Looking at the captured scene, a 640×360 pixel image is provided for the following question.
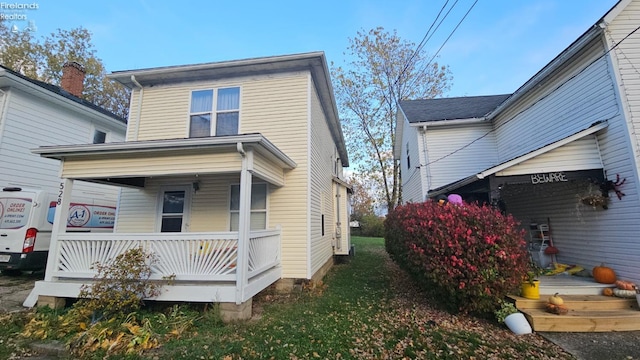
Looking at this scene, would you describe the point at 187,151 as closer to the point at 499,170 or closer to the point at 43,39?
the point at 499,170

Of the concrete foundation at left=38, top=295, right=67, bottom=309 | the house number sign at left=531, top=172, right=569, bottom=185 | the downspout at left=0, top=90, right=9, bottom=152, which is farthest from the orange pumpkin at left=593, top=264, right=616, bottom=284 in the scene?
the downspout at left=0, top=90, right=9, bottom=152

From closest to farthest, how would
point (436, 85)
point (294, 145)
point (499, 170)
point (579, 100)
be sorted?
1. point (499, 170)
2. point (579, 100)
3. point (294, 145)
4. point (436, 85)

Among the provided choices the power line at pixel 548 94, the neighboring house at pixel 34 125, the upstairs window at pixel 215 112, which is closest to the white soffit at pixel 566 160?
the power line at pixel 548 94

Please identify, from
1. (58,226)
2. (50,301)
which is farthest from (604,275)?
(58,226)

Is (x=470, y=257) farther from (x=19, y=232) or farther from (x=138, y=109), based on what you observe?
(x=19, y=232)

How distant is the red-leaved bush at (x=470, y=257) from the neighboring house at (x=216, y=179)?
9.59 feet

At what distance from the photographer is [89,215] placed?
8.47 meters

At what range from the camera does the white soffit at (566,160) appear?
19.3 feet

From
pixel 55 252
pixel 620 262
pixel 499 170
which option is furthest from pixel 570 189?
pixel 55 252

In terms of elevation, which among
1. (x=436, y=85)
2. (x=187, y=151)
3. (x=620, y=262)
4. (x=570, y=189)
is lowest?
(x=620, y=262)

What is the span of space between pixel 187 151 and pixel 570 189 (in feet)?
30.0

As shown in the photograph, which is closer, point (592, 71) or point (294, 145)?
point (592, 71)

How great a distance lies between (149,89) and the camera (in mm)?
8031

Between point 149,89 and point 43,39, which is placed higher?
point 43,39
